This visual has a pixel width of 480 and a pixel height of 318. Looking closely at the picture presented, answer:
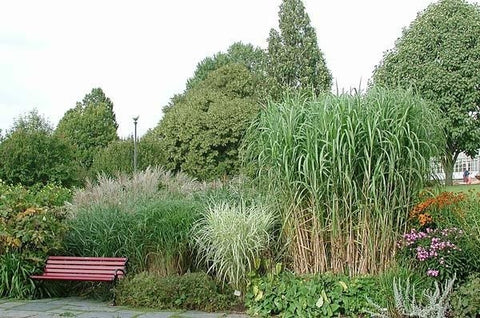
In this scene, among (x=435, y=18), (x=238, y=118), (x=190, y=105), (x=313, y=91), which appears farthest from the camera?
(x=190, y=105)

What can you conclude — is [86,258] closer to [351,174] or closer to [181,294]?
[181,294]

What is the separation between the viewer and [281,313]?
16.5 ft

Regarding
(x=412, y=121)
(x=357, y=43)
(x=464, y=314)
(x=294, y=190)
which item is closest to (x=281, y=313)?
(x=294, y=190)

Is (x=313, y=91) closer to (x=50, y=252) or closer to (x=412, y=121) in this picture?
(x=412, y=121)

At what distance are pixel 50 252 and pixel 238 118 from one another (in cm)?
1750

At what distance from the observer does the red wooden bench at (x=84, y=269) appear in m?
5.59

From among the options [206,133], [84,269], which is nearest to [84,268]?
[84,269]

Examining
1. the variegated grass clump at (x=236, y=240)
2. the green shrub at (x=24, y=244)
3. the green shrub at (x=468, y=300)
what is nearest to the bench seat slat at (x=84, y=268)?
the green shrub at (x=24, y=244)

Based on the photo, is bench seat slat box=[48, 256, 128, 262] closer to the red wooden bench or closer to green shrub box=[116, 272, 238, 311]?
the red wooden bench

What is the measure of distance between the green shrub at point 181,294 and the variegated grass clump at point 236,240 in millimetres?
164

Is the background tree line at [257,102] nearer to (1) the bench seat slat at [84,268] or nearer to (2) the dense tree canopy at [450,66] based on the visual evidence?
(2) the dense tree canopy at [450,66]

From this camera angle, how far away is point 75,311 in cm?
526

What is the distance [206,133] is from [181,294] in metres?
18.3

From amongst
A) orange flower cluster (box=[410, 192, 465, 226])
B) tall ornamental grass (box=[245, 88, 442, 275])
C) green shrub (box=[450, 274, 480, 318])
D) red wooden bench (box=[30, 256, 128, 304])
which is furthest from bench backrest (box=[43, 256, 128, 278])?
green shrub (box=[450, 274, 480, 318])
